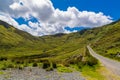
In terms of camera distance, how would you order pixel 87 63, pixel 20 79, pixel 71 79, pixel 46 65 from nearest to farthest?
pixel 20 79
pixel 71 79
pixel 46 65
pixel 87 63

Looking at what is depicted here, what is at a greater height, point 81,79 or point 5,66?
point 5,66

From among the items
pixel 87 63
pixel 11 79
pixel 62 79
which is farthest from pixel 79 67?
pixel 11 79

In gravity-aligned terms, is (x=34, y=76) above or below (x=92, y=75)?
above

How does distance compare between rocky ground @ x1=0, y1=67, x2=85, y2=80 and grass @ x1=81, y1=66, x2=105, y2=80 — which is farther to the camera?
grass @ x1=81, y1=66, x2=105, y2=80

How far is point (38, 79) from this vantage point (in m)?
33.9

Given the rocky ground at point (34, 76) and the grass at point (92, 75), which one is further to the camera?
the grass at point (92, 75)

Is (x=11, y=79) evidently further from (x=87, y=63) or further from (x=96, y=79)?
(x=87, y=63)

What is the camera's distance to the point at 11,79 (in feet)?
107

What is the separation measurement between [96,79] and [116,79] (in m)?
3.62

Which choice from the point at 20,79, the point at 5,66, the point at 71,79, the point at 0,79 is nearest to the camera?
the point at 0,79

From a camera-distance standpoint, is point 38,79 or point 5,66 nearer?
point 38,79

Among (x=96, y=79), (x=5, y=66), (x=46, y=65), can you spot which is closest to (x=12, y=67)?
(x=5, y=66)

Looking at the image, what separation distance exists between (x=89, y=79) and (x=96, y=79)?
5.36ft

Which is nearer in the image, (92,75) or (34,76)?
(34,76)
